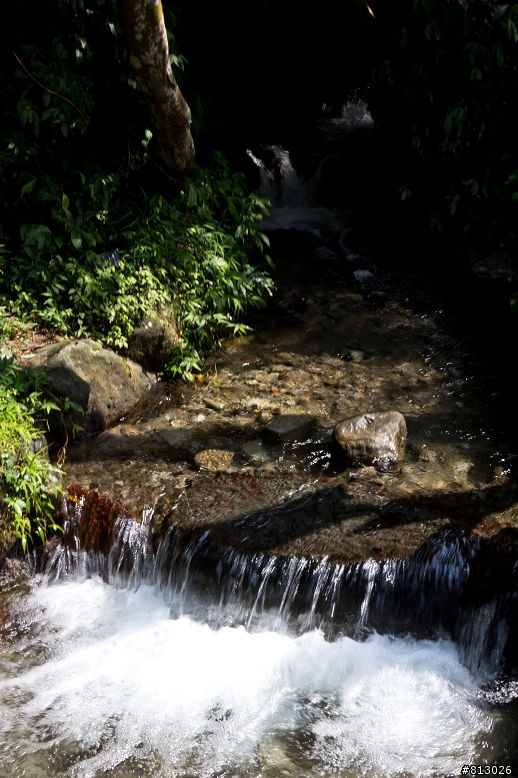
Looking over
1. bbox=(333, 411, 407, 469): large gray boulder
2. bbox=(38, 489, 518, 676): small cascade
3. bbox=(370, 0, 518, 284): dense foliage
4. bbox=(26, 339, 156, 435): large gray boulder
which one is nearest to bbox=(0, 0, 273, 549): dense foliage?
bbox=(26, 339, 156, 435): large gray boulder

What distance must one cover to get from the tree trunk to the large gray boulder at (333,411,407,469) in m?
3.65

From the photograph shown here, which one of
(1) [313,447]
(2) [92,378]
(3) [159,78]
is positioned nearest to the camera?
(1) [313,447]

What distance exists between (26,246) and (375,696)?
5.01 m

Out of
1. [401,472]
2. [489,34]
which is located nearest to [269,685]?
[401,472]

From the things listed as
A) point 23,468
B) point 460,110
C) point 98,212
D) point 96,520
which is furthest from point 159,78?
point 96,520

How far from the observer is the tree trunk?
18.9 ft

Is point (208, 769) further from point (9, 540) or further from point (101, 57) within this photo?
point (101, 57)

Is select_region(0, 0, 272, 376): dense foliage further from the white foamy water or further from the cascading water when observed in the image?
the white foamy water

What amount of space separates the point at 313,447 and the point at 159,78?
12.4 ft

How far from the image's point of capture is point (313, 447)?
217 inches

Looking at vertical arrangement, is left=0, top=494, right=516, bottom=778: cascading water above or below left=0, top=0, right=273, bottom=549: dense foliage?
below

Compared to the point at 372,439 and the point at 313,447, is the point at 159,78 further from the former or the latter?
the point at 372,439

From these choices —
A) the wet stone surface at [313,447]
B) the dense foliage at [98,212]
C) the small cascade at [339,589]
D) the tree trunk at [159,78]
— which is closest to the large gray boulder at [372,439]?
the wet stone surface at [313,447]

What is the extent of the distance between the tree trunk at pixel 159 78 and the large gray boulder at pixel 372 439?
3.65 meters
